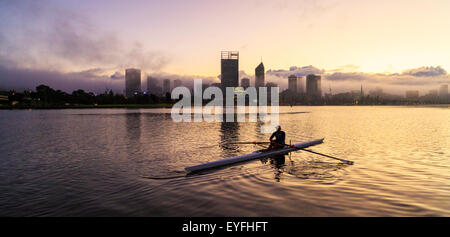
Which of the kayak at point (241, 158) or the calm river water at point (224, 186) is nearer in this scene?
the calm river water at point (224, 186)

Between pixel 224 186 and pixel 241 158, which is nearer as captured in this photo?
pixel 224 186

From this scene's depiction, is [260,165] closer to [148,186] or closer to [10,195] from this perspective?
[148,186]

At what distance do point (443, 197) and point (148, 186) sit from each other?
13.8m

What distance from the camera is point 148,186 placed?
1394 cm

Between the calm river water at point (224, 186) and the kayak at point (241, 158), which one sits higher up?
the kayak at point (241, 158)

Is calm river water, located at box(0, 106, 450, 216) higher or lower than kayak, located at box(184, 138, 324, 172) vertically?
lower

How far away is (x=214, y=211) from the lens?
34.7 ft
